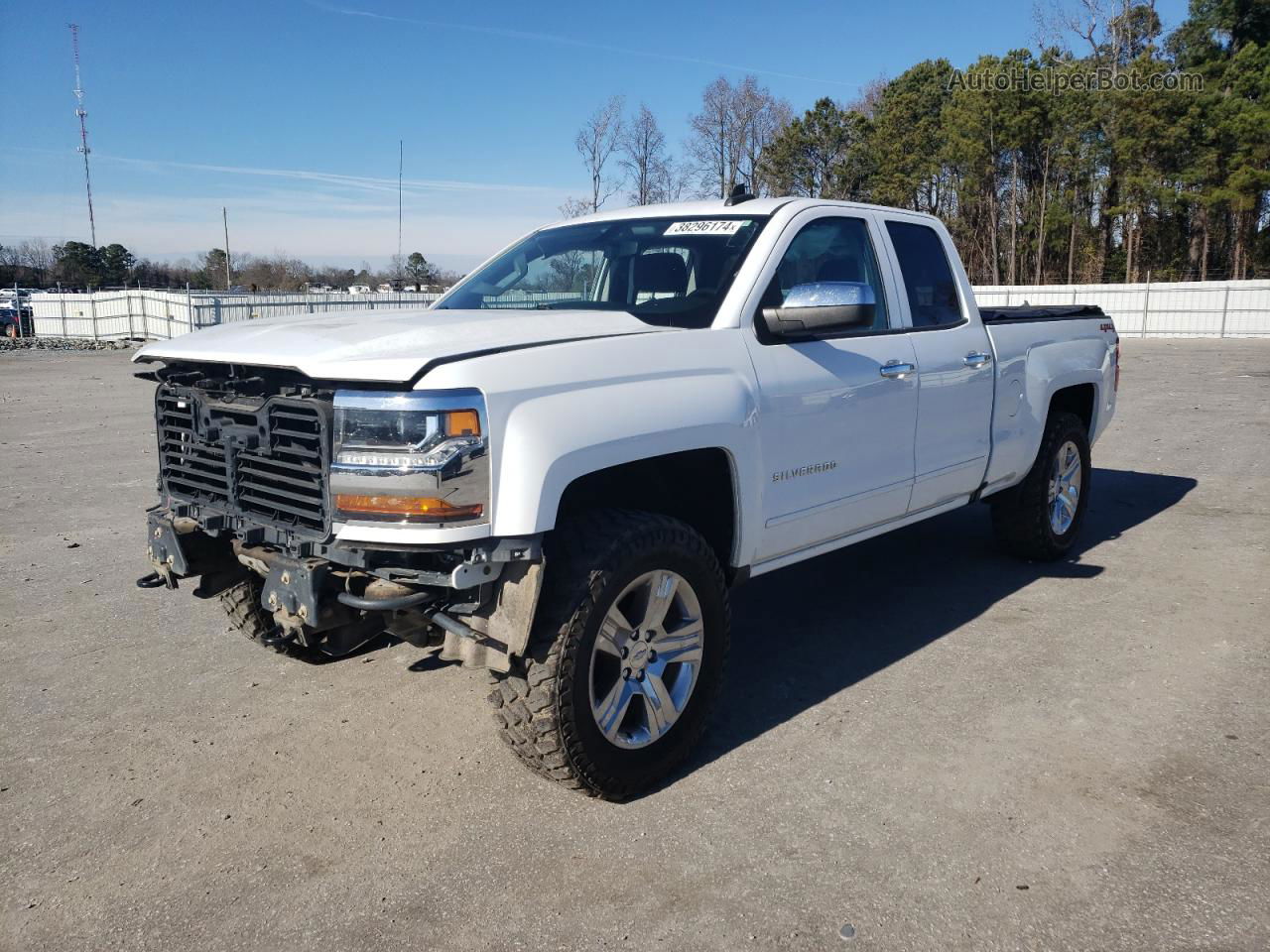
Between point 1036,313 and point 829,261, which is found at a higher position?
point 829,261


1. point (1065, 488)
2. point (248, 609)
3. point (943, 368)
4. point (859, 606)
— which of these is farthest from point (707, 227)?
point (1065, 488)

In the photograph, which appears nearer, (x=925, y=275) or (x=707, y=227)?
(x=707, y=227)

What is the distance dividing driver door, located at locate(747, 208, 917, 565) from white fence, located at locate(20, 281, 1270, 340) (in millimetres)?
24467

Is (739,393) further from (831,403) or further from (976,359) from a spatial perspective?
(976,359)

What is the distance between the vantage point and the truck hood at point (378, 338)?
9.55 feet

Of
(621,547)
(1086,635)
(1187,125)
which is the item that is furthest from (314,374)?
(1187,125)

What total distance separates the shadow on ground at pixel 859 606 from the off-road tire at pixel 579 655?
16.6 inches

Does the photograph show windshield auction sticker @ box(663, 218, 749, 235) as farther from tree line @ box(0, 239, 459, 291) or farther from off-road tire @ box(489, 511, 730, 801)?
tree line @ box(0, 239, 459, 291)

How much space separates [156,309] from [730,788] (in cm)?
3130

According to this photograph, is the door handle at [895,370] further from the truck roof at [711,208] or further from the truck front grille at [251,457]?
the truck front grille at [251,457]

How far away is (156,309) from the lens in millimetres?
30312

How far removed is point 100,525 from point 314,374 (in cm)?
505

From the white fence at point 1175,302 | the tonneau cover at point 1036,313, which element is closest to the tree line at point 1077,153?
the white fence at point 1175,302

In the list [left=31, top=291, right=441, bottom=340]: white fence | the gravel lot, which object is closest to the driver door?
the gravel lot
